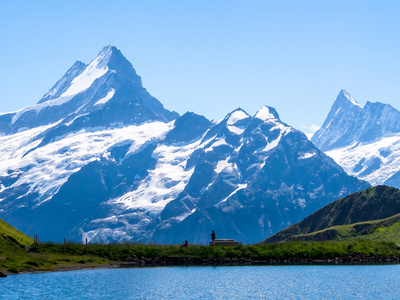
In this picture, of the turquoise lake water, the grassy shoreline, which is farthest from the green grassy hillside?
the turquoise lake water

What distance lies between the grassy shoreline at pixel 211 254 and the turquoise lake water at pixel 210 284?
51.2ft

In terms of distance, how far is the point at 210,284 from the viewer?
4274 inches

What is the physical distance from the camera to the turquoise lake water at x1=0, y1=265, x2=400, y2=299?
3770 inches

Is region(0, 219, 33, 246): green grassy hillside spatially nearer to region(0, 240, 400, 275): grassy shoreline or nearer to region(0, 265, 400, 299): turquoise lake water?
region(0, 240, 400, 275): grassy shoreline

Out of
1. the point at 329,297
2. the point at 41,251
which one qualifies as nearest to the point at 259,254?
the point at 41,251

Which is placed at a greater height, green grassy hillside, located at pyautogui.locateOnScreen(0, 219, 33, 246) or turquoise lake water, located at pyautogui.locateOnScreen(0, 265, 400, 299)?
green grassy hillside, located at pyautogui.locateOnScreen(0, 219, 33, 246)

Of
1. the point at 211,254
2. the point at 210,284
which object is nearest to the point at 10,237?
the point at 211,254

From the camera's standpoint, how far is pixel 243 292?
9912cm

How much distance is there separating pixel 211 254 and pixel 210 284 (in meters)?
45.8

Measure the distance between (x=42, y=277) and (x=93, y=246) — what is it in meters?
44.0

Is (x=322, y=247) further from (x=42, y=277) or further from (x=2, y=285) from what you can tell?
(x=2, y=285)

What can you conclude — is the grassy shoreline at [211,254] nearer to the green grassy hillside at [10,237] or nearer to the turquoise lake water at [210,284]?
the green grassy hillside at [10,237]

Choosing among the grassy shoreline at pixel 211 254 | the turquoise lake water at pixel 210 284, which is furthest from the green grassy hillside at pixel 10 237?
the turquoise lake water at pixel 210 284

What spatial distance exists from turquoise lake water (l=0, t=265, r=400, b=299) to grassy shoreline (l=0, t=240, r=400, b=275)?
1560 cm
